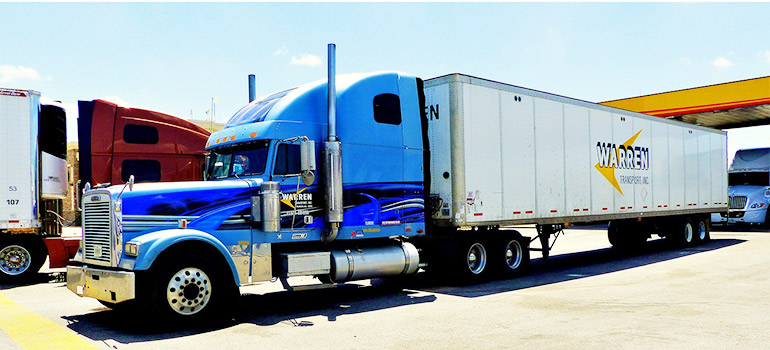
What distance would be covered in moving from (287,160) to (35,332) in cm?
394

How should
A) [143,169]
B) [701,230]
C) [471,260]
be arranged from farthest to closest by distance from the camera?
[701,230] < [143,169] < [471,260]

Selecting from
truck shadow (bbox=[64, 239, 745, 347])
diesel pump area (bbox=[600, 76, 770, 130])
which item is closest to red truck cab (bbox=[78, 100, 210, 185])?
truck shadow (bbox=[64, 239, 745, 347])

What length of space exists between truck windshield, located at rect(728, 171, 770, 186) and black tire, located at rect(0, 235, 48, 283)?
1071 inches

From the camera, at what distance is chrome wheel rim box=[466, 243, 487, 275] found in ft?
39.0

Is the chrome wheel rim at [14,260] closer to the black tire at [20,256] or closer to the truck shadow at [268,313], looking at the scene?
the black tire at [20,256]

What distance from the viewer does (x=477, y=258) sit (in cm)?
1216

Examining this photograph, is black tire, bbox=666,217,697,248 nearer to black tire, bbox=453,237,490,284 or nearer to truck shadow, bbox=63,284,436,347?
black tire, bbox=453,237,490,284

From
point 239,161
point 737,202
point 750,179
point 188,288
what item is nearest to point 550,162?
point 239,161

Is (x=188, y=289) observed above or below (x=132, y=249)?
below

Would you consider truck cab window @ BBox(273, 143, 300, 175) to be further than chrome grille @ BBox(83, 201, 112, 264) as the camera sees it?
Yes

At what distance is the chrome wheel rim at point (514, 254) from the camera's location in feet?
41.9

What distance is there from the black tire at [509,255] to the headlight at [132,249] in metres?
7.09

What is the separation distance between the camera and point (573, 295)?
10.1 metres

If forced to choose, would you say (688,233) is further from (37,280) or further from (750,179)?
(37,280)
